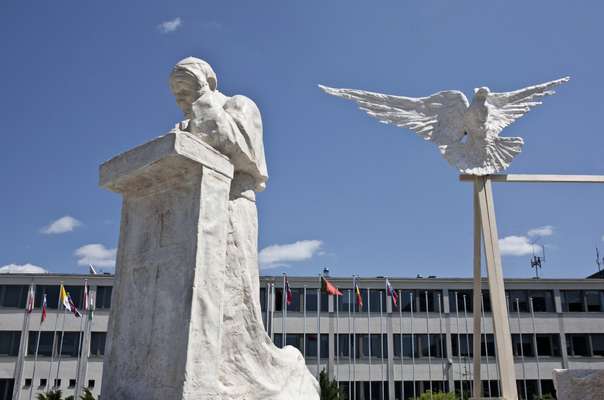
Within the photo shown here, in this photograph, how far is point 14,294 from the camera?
125ft

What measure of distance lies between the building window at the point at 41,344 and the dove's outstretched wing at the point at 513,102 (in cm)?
3284

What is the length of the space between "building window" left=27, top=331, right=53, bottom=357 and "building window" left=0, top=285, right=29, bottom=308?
7.64 ft

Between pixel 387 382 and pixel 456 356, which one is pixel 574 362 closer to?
pixel 456 356

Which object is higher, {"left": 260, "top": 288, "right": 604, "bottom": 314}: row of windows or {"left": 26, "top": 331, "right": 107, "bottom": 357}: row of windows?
{"left": 260, "top": 288, "right": 604, "bottom": 314}: row of windows

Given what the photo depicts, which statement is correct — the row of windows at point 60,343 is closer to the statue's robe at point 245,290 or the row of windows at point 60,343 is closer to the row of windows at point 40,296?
the row of windows at point 40,296

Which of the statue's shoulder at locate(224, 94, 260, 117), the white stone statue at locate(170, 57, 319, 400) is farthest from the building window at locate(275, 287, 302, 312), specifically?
the statue's shoulder at locate(224, 94, 260, 117)

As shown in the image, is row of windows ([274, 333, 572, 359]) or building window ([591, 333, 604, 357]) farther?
building window ([591, 333, 604, 357])

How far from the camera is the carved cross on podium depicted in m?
12.8

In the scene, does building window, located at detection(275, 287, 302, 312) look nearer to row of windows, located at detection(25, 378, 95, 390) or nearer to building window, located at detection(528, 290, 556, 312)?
row of windows, located at detection(25, 378, 95, 390)

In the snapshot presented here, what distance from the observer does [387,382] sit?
3738 centimetres

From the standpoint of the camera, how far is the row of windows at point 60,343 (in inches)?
1451

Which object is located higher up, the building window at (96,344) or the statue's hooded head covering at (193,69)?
the building window at (96,344)

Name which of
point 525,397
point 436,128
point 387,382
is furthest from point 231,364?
point 525,397

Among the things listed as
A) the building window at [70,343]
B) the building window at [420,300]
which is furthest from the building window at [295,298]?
the building window at [70,343]
